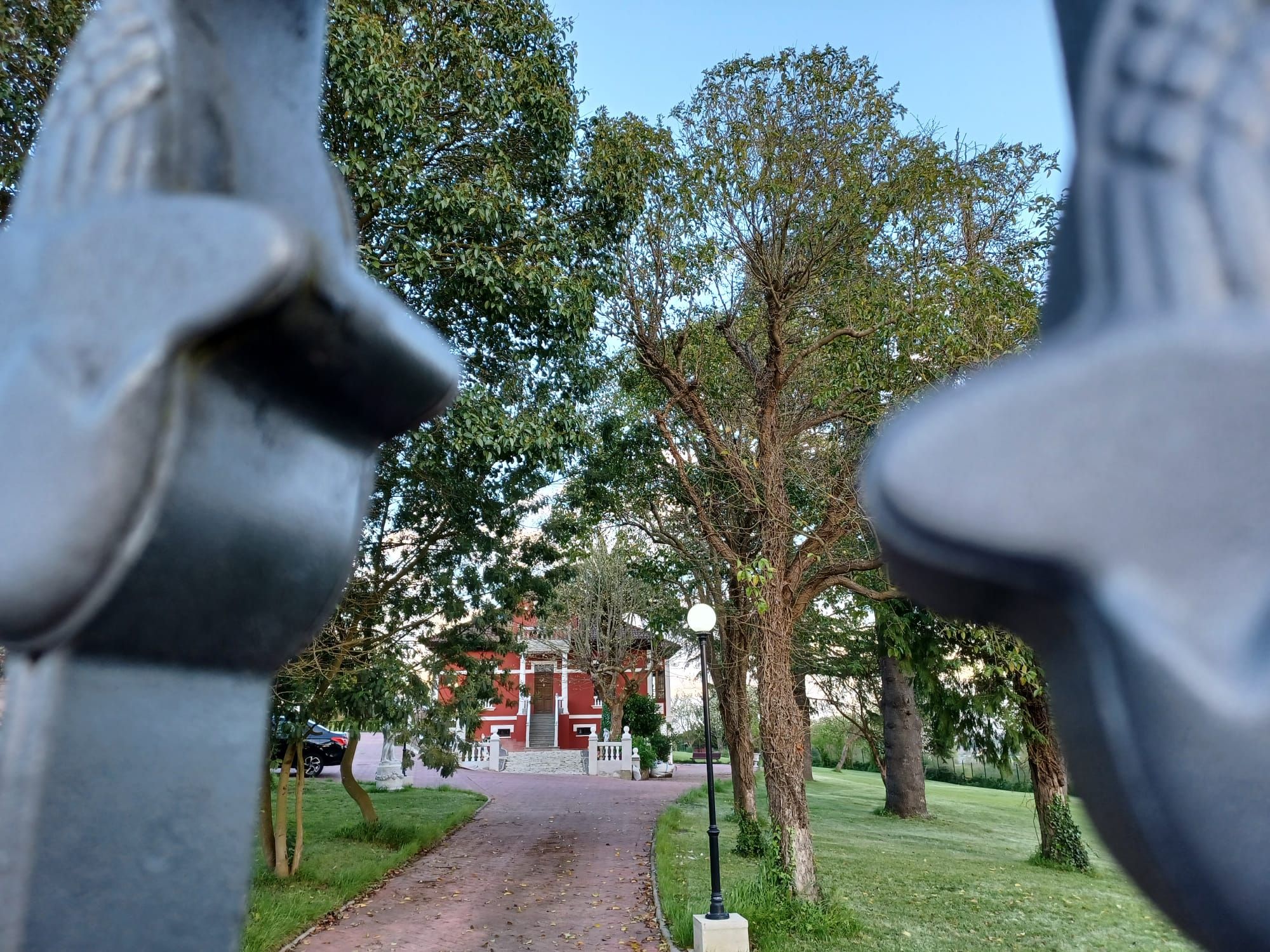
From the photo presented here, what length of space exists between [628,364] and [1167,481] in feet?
37.5

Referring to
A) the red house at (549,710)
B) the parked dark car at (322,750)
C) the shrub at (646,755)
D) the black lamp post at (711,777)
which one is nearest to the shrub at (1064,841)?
the black lamp post at (711,777)

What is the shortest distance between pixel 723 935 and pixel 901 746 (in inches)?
492

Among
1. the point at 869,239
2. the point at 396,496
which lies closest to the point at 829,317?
the point at 869,239

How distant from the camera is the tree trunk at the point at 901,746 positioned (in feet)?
62.8

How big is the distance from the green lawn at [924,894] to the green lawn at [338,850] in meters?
3.86

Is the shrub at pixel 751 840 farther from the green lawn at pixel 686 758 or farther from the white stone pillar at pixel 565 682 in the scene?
the green lawn at pixel 686 758

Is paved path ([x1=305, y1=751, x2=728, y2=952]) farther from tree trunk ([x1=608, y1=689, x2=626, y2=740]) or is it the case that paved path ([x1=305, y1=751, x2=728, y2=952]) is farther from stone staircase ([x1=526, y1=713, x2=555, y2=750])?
stone staircase ([x1=526, y1=713, x2=555, y2=750])

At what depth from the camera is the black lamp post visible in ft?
27.0

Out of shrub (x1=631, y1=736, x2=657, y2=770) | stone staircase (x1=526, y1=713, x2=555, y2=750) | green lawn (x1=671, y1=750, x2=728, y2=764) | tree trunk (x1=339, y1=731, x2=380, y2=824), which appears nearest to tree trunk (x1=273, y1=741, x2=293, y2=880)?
tree trunk (x1=339, y1=731, x2=380, y2=824)

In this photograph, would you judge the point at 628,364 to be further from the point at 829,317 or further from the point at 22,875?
the point at 22,875

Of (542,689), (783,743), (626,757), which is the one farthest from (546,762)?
(783,743)

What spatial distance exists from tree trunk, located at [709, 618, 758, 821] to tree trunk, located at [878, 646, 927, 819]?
220 inches

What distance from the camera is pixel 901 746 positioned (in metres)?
19.4

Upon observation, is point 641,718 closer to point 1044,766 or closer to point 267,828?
point 1044,766
